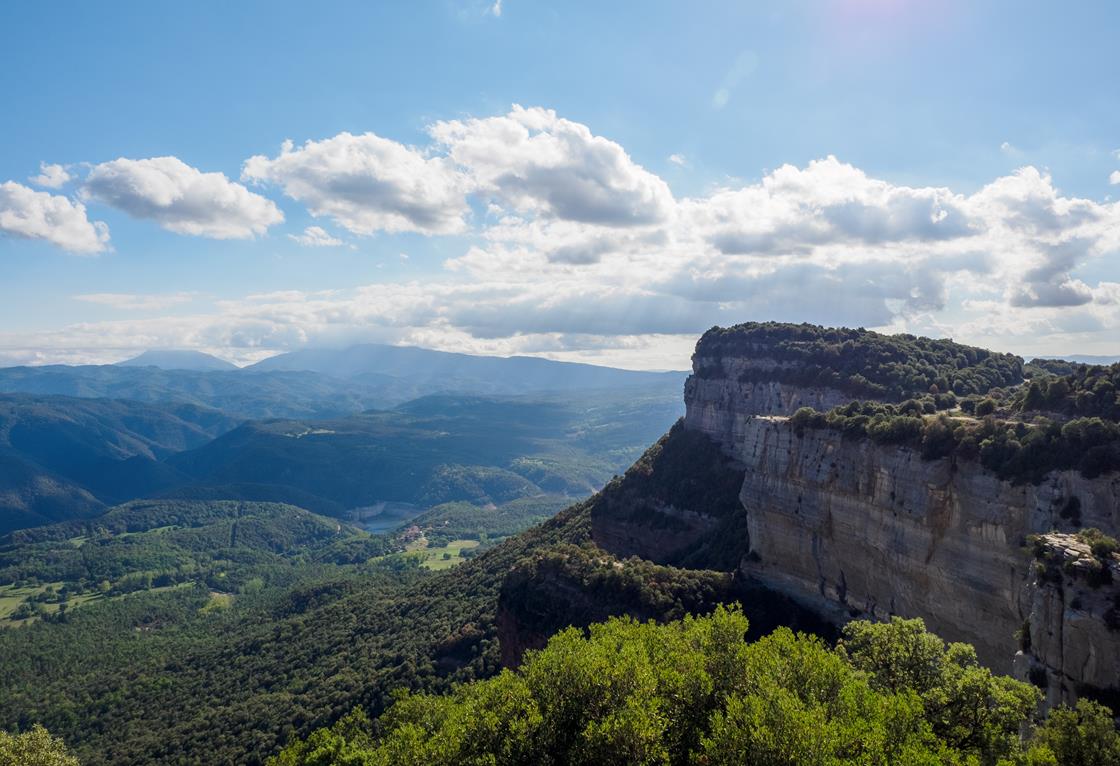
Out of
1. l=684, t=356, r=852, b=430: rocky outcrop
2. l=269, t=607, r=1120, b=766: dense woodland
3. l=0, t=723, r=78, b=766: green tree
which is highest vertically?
l=684, t=356, r=852, b=430: rocky outcrop

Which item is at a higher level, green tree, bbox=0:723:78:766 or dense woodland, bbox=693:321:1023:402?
dense woodland, bbox=693:321:1023:402

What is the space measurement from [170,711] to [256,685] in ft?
42.2

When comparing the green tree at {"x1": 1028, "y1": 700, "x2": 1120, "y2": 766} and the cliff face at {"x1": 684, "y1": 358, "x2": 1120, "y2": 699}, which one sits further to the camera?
the cliff face at {"x1": 684, "y1": 358, "x2": 1120, "y2": 699}

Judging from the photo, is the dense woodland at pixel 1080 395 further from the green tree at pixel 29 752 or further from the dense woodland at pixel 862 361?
the green tree at pixel 29 752

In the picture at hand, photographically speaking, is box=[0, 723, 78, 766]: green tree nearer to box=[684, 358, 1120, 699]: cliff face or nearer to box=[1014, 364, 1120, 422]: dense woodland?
box=[684, 358, 1120, 699]: cliff face

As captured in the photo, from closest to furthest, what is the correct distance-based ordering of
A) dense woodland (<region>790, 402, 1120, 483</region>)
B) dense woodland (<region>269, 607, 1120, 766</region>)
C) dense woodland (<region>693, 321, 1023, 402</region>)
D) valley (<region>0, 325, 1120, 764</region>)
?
1. dense woodland (<region>269, 607, 1120, 766</region>)
2. dense woodland (<region>790, 402, 1120, 483</region>)
3. valley (<region>0, 325, 1120, 764</region>)
4. dense woodland (<region>693, 321, 1023, 402</region>)

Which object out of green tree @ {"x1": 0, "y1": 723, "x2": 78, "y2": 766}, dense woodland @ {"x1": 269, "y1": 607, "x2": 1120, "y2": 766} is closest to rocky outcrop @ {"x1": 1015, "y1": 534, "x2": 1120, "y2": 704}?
dense woodland @ {"x1": 269, "y1": 607, "x2": 1120, "y2": 766}

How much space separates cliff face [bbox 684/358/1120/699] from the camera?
31.4 meters

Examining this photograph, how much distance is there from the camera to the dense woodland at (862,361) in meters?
80.3

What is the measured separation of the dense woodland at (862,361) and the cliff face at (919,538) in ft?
84.5

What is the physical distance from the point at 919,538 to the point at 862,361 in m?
51.0

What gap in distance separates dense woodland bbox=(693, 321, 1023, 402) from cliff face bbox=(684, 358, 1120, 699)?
84.5ft

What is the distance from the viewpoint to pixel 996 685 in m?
26.8

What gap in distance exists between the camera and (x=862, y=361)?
8888cm
